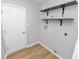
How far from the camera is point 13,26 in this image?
109 inches

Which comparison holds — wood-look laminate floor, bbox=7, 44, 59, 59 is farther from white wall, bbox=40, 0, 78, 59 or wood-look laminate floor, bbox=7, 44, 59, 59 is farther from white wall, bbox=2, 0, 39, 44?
white wall, bbox=2, 0, 39, 44

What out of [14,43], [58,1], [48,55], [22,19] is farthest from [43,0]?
[48,55]

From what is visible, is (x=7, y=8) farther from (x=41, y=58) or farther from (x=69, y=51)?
(x=69, y=51)

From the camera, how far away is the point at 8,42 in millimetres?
2697

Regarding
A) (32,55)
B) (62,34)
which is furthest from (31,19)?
(32,55)

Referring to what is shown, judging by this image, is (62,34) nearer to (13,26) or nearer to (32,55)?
(32,55)

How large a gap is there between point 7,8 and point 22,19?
2.30 feet

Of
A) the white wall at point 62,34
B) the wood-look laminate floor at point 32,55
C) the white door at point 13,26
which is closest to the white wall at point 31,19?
the white door at point 13,26

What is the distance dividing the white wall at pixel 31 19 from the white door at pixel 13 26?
207 mm

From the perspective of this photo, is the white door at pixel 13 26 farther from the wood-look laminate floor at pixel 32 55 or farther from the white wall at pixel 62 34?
the wood-look laminate floor at pixel 32 55

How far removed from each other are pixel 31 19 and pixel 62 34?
1.59 meters

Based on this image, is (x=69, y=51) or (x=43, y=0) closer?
(x=69, y=51)

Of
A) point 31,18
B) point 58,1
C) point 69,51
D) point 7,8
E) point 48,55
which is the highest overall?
point 58,1

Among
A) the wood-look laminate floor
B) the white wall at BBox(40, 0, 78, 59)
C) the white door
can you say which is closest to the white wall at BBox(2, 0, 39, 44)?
the white door
